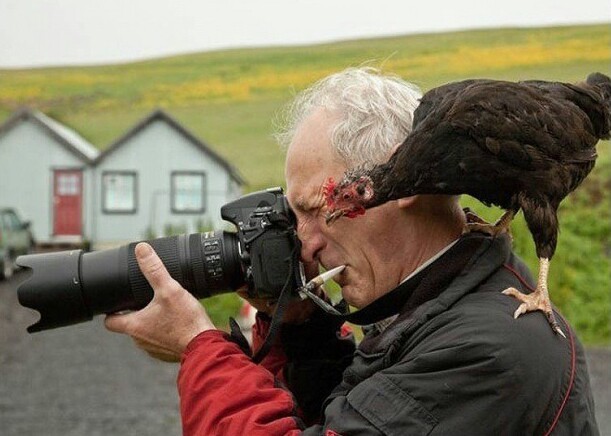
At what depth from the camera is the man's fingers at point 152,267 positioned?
7.22 ft

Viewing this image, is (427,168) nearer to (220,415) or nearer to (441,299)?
(441,299)

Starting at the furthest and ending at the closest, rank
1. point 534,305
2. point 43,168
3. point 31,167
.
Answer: point 43,168 → point 31,167 → point 534,305

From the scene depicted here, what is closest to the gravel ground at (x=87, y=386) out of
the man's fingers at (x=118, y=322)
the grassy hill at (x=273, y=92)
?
the grassy hill at (x=273, y=92)

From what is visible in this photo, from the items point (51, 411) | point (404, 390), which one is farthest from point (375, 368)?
point (51, 411)

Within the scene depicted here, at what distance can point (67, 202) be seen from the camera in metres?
14.7

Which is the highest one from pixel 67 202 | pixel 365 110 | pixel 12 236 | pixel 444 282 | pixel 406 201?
pixel 365 110

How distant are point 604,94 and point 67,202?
12.2 m

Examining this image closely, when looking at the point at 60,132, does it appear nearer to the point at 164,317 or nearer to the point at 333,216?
the point at 164,317

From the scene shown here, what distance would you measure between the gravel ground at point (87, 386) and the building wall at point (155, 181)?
4.68ft

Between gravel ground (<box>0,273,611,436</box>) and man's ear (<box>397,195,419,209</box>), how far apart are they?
276 inches

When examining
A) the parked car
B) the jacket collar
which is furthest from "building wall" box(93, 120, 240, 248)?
the jacket collar

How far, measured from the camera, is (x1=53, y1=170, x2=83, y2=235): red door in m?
14.1

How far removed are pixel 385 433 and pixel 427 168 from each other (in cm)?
83

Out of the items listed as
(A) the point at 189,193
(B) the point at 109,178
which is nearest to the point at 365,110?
(A) the point at 189,193
